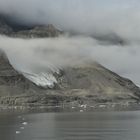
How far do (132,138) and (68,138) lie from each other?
18432 millimetres

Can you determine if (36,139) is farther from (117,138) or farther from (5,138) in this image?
(117,138)

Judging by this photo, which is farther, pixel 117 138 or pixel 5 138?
pixel 5 138

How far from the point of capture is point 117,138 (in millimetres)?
129375

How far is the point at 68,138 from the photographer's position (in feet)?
445

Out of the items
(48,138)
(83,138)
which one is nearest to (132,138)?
(83,138)

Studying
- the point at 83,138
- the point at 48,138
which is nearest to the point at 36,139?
the point at 48,138

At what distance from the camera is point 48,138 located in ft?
452

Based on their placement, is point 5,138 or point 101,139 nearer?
point 101,139

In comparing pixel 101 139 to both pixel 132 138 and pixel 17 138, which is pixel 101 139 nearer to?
pixel 132 138

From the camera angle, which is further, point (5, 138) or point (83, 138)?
point (5, 138)

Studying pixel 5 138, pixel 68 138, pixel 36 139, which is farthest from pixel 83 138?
pixel 5 138

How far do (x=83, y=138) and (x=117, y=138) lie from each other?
9.82 meters

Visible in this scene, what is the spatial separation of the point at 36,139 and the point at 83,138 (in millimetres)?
12717

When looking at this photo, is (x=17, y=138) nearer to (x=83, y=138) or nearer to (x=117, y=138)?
(x=83, y=138)
